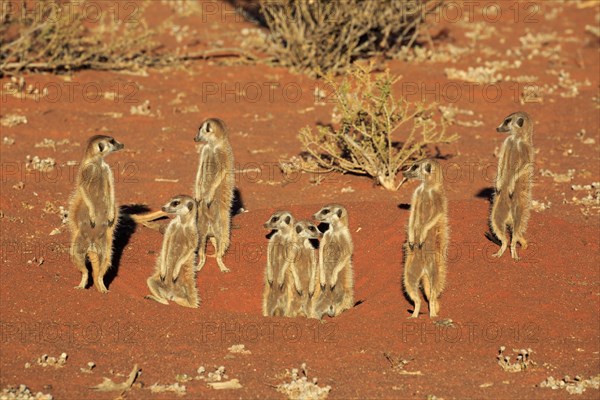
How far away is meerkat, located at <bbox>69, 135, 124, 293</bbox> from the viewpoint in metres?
8.86

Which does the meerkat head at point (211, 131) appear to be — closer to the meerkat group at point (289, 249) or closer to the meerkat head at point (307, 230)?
the meerkat group at point (289, 249)

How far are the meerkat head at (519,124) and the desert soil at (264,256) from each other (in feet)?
2.84

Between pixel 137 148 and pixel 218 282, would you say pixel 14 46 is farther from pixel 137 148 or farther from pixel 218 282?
pixel 218 282

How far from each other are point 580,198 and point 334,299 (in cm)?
479

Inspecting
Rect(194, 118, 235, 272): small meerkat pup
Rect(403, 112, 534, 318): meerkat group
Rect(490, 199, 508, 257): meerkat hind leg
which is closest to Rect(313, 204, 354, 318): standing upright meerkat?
Rect(403, 112, 534, 318): meerkat group

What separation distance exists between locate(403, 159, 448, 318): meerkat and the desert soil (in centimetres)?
21

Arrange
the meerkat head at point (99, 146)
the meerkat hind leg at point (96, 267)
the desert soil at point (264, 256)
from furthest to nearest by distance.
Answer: the meerkat head at point (99, 146) → the meerkat hind leg at point (96, 267) → the desert soil at point (264, 256)

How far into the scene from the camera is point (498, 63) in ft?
63.8

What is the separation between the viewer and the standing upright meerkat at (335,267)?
9.01 metres

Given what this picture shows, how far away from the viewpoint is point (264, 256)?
10203 mm

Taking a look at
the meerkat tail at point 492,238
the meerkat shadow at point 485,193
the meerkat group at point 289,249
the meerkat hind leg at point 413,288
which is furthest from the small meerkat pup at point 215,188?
the meerkat shadow at point 485,193

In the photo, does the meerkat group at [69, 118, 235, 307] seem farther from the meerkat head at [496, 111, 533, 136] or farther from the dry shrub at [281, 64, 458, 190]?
the dry shrub at [281, 64, 458, 190]

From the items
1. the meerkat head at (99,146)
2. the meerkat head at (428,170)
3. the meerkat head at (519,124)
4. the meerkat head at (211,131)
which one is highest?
the meerkat head at (519,124)

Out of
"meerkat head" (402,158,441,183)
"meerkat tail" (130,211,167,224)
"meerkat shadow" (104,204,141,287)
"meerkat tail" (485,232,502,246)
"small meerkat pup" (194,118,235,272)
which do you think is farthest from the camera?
"meerkat tail" (130,211,167,224)
